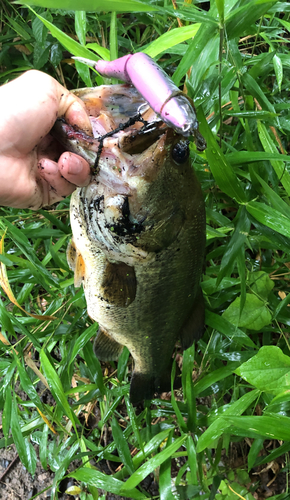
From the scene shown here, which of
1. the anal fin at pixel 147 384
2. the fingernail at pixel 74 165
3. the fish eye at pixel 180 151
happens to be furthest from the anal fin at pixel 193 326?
the fingernail at pixel 74 165

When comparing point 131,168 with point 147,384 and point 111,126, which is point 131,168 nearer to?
point 111,126

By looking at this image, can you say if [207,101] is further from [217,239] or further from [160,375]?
[160,375]

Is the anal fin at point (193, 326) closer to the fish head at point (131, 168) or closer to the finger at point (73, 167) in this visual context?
the fish head at point (131, 168)

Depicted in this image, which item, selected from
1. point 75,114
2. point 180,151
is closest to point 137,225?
point 180,151

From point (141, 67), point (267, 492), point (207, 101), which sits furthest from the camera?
point (267, 492)

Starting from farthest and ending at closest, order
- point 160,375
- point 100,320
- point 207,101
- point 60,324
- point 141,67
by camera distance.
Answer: point 60,324 < point 160,375 < point 100,320 < point 207,101 < point 141,67

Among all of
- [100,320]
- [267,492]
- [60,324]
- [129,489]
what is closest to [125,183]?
[100,320]
